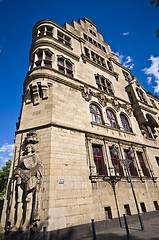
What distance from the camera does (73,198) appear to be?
23.5 feet

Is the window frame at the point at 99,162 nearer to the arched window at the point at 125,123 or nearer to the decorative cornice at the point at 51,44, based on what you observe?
the arched window at the point at 125,123

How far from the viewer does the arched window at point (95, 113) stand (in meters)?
12.3

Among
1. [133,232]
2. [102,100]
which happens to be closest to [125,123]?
[102,100]

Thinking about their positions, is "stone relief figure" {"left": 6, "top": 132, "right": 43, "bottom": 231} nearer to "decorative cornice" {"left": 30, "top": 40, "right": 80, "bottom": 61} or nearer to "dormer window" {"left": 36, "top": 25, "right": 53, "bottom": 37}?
"decorative cornice" {"left": 30, "top": 40, "right": 80, "bottom": 61}

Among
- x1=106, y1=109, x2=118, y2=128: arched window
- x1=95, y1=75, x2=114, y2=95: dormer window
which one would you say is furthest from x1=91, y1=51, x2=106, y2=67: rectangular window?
x1=106, y1=109, x2=118, y2=128: arched window

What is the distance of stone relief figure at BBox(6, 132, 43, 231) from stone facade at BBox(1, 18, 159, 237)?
1.6 inches

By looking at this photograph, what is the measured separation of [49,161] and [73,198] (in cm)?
244

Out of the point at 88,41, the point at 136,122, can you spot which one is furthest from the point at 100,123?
the point at 88,41

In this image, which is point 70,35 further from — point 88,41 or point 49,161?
point 49,161

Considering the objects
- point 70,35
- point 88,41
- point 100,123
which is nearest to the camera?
point 100,123

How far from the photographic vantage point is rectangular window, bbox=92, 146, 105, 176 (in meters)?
9.76

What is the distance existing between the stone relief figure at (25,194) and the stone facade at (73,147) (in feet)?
0.13

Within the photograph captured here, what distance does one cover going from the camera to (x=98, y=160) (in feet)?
33.2

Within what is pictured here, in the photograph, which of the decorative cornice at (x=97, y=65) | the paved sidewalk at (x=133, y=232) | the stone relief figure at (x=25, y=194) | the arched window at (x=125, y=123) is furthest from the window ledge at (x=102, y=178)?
the decorative cornice at (x=97, y=65)
